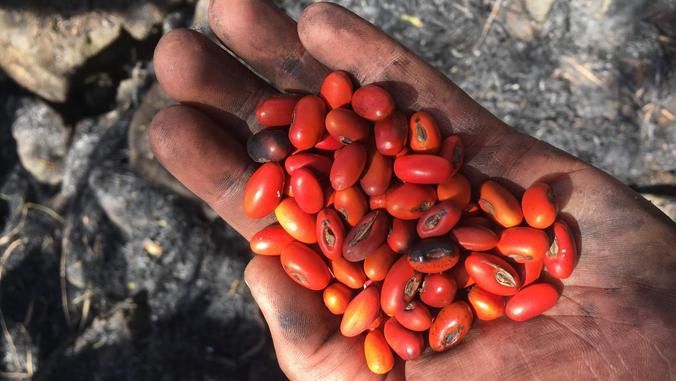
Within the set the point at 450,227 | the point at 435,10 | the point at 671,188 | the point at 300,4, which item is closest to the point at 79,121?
the point at 300,4

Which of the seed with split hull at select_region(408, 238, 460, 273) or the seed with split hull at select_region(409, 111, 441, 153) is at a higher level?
the seed with split hull at select_region(409, 111, 441, 153)

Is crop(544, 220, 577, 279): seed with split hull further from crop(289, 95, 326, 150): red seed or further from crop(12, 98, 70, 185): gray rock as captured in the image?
crop(12, 98, 70, 185): gray rock

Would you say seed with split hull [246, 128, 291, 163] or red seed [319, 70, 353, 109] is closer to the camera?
seed with split hull [246, 128, 291, 163]

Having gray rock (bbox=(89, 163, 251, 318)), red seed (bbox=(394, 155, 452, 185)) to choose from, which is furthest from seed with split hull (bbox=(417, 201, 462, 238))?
gray rock (bbox=(89, 163, 251, 318))

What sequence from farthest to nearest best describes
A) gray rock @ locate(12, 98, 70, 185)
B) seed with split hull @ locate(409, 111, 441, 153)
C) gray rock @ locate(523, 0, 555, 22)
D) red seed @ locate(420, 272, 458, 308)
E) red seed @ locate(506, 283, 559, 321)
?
gray rock @ locate(12, 98, 70, 185) < gray rock @ locate(523, 0, 555, 22) < seed with split hull @ locate(409, 111, 441, 153) < red seed @ locate(420, 272, 458, 308) < red seed @ locate(506, 283, 559, 321)

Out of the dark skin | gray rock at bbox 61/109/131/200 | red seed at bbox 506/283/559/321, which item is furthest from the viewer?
gray rock at bbox 61/109/131/200

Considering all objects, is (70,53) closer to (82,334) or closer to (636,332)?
(82,334)

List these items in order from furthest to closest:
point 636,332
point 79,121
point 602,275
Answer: point 79,121
point 602,275
point 636,332
